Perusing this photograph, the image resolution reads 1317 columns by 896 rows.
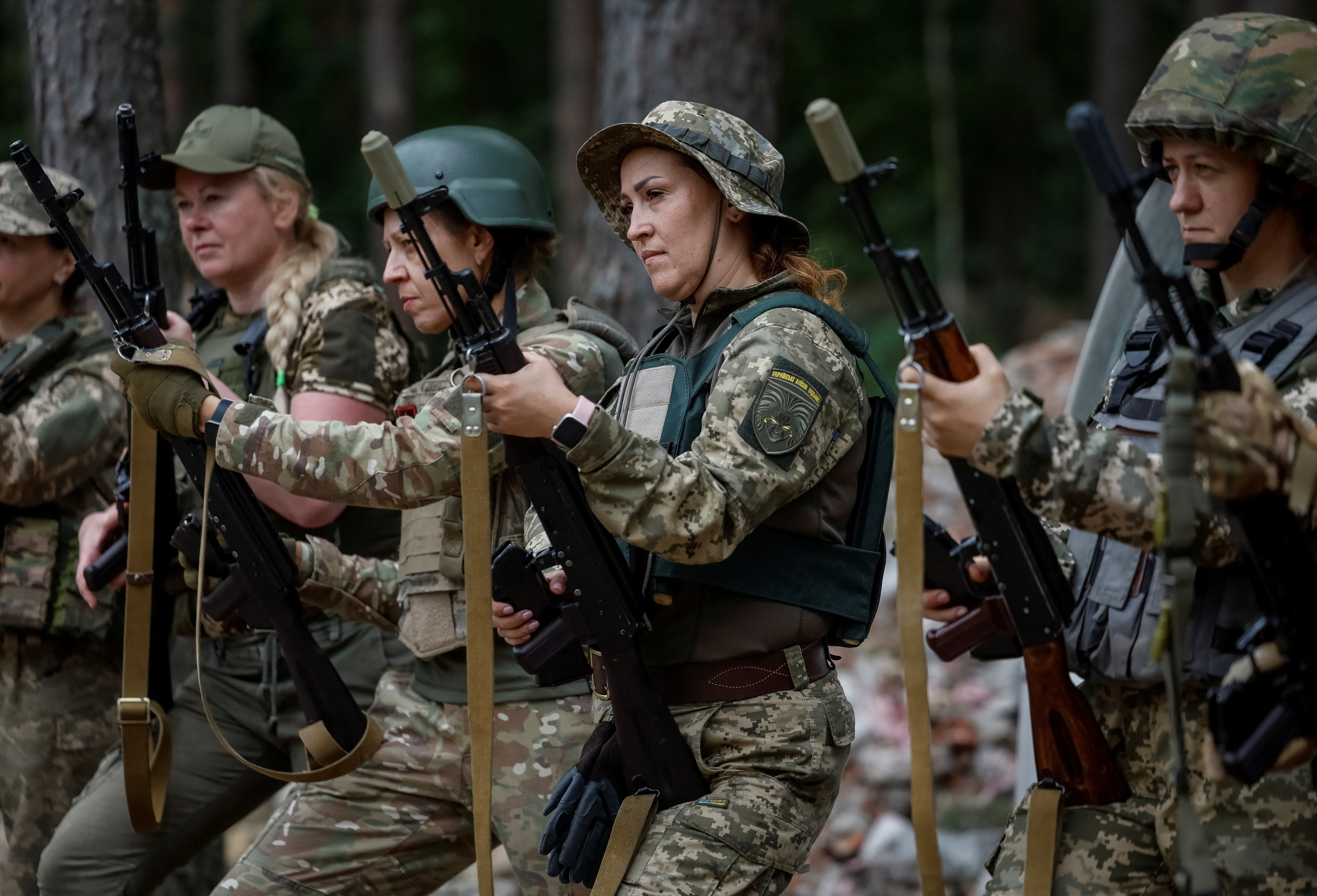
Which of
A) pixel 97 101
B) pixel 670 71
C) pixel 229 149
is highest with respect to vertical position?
pixel 670 71

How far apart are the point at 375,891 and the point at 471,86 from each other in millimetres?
22799

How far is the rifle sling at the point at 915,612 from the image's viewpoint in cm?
265

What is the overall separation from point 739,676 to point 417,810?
111cm

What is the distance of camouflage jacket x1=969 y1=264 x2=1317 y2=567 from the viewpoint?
2.56 meters

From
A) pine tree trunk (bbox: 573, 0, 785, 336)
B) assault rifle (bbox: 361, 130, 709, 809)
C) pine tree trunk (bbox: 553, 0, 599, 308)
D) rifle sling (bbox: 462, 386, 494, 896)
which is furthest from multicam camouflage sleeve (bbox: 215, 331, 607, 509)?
pine tree trunk (bbox: 553, 0, 599, 308)

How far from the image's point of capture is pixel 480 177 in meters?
3.86

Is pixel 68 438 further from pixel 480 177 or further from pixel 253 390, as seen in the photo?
pixel 480 177

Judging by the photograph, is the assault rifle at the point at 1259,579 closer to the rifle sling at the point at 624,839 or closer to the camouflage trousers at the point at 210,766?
the rifle sling at the point at 624,839

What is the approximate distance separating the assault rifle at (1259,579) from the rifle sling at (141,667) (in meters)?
2.66

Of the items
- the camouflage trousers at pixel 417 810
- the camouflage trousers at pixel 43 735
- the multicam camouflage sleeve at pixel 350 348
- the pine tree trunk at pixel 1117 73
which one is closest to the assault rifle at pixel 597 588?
the camouflage trousers at pixel 417 810

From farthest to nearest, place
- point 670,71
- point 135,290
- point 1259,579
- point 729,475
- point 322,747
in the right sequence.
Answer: point 670,71
point 135,290
point 322,747
point 729,475
point 1259,579

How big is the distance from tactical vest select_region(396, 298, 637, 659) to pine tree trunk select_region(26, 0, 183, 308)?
2238mm

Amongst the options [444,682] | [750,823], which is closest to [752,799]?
[750,823]

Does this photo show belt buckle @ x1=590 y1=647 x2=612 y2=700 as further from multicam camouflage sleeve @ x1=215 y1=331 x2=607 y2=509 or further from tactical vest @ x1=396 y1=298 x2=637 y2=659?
multicam camouflage sleeve @ x1=215 y1=331 x2=607 y2=509
